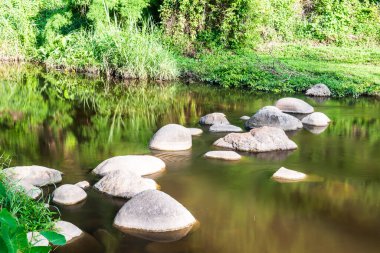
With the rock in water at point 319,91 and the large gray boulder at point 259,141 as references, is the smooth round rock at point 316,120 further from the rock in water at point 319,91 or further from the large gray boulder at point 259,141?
the rock in water at point 319,91

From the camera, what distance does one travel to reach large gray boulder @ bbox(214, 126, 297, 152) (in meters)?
7.13

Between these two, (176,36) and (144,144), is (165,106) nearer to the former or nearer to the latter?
(144,144)

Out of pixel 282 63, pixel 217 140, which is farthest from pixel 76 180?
pixel 282 63

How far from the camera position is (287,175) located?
6.07 metres

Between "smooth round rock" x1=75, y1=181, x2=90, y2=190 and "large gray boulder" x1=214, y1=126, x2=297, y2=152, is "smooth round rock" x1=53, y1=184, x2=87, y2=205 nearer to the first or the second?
"smooth round rock" x1=75, y1=181, x2=90, y2=190

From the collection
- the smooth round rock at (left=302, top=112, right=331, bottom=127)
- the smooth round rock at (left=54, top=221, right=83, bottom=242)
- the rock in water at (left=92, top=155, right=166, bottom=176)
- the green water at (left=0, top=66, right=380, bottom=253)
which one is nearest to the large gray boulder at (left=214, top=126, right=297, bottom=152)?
the green water at (left=0, top=66, right=380, bottom=253)

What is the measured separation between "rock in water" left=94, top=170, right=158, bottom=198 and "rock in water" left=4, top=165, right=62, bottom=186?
536 millimetres

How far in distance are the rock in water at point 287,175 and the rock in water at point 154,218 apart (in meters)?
1.75

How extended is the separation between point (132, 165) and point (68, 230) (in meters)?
1.74

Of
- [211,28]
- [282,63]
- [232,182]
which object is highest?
[211,28]

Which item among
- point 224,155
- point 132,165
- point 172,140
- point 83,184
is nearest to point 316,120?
point 224,155

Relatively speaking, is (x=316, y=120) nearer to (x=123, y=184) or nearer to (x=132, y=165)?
(x=132, y=165)

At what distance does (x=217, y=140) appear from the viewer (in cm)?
744

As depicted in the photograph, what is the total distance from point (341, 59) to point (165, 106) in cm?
610
